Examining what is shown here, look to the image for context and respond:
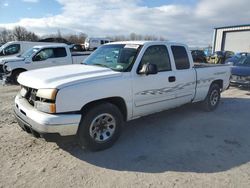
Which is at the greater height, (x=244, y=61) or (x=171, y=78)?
(x=171, y=78)

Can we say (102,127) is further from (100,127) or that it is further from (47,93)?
(47,93)

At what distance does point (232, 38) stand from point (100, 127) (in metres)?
33.6

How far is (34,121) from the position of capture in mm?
3506

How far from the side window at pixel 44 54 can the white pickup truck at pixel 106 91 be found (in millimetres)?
6762

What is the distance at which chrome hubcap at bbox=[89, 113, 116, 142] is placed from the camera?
3909mm

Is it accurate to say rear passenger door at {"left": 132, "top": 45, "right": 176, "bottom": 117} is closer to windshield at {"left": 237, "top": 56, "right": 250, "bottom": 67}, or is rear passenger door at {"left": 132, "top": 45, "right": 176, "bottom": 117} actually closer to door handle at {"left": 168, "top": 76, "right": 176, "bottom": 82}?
door handle at {"left": 168, "top": 76, "right": 176, "bottom": 82}

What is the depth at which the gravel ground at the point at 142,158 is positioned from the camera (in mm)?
3246

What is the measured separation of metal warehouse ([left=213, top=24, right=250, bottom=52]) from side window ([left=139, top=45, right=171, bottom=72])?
30.2m

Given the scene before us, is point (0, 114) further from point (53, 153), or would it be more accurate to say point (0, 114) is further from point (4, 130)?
point (53, 153)

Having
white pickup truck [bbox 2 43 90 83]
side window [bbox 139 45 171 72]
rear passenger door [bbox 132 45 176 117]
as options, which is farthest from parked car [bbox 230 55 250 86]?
white pickup truck [bbox 2 43 90 83]

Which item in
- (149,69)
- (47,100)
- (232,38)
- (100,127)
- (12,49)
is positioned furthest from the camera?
(232,38)

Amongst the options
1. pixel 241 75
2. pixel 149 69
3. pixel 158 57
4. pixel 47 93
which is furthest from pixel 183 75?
pixel 241 75

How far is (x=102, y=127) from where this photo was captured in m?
4.07

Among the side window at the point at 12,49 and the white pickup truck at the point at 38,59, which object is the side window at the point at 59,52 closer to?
the white pickup truck at the point at 38,59
